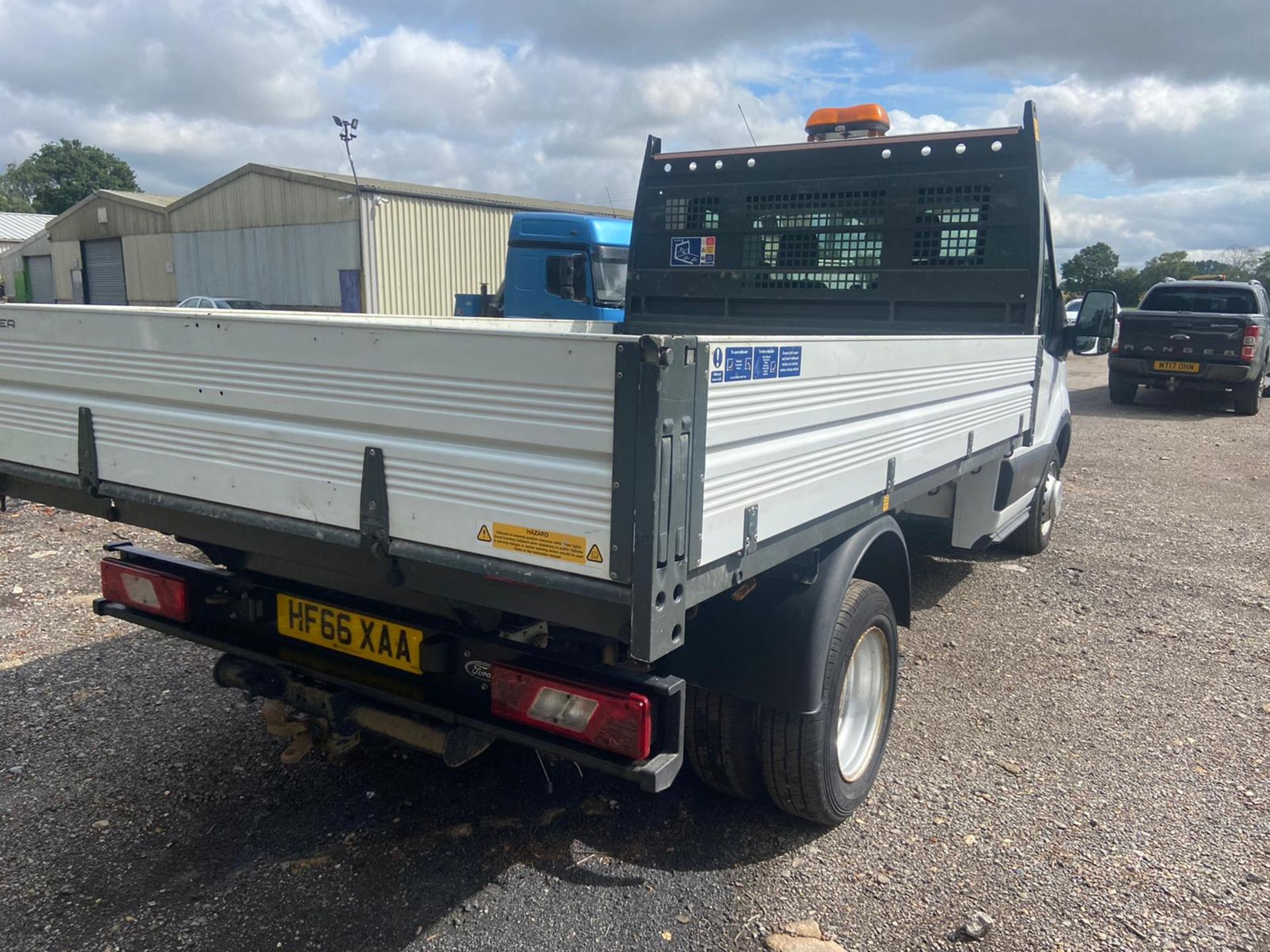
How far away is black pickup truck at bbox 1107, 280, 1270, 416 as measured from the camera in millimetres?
13508

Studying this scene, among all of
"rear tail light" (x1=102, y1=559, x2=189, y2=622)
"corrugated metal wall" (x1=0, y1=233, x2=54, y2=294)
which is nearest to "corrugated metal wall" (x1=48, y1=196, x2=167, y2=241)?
"corrugated metal wall" (x1=0, y1=233, x2=54, y2=294)

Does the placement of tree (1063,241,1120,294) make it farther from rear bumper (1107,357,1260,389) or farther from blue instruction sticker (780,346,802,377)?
blue instruction sticker (780,346,802,377)

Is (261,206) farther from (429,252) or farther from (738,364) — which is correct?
(738,364)

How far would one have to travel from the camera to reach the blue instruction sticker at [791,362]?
222 cm

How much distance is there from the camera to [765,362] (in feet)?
7.08

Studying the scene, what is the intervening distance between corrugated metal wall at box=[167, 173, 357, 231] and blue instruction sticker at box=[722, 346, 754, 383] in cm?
2554

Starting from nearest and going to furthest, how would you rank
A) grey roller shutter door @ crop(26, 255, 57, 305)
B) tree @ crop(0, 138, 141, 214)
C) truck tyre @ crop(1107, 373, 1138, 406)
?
truck tyre @ crop(1107, 373, 1138, 406) < grey roller shutter door @ crop(26, 255, 57, 305) < tree @ crop(0, 138, 141, 214)

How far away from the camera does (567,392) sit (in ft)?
6.34

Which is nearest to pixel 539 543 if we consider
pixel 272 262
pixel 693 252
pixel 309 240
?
pixel 693 252

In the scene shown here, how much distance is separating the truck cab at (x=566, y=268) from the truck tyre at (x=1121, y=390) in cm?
919

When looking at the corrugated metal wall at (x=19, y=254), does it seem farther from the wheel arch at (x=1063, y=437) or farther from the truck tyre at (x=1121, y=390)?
the wheel arch at (x=1063, y=437)

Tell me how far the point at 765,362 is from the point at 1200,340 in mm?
14266

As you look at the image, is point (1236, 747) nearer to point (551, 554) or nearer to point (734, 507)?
point (734, 507)

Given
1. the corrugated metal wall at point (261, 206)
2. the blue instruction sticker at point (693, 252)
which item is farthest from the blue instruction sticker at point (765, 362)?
the corrugated metal wall at point (261, 206)
